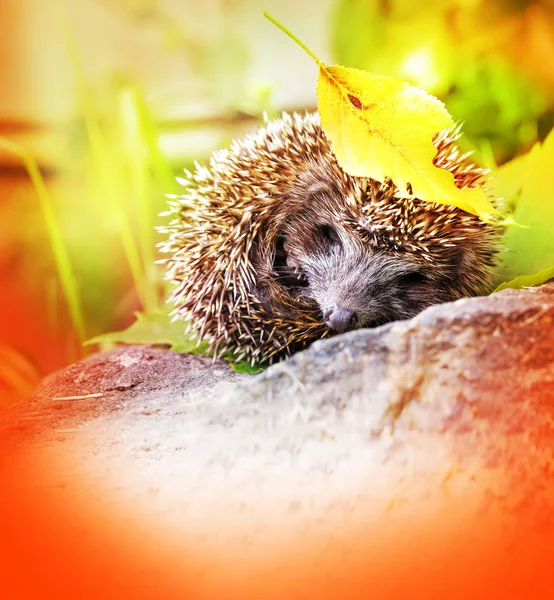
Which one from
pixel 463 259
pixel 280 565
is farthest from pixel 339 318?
pixel 280 565

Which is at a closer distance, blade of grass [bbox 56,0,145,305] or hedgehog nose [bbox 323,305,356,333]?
hedgehog nose [bbox 323,305,356,333]

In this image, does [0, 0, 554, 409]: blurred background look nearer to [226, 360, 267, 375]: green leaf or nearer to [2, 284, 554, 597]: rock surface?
[226, 360, 267, 375]: green leaf

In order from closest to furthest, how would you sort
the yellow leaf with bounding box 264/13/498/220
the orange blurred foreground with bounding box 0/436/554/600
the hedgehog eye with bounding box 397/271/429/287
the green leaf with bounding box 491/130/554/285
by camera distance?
the orange blurred foreground with bounding box 0/436/554/600 → the yellow leaf with bounding box 264/13/498/220 → the hedgehog eye with bounding box 397/271/429/287 → the green leaf with bounding box 491/130/554/285

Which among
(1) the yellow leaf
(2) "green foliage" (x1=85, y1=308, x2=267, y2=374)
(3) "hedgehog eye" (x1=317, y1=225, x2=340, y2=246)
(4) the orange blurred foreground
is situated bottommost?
(4) the orange blurred foreground

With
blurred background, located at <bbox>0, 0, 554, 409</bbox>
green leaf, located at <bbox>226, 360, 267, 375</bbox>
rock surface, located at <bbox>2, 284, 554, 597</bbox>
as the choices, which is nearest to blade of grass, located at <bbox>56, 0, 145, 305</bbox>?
blurred background, located at <bbox>0, 0, 554, 409</bbox>

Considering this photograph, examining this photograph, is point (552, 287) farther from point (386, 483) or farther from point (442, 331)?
point (386, 483)

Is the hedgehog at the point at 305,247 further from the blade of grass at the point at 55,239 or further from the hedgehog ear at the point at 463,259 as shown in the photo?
the blade of grass at the point at 55,239

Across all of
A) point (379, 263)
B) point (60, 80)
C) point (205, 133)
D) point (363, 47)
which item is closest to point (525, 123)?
point (363, 47)
